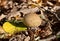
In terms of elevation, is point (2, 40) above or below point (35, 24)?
below

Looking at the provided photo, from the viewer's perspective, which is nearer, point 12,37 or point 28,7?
point 12,37

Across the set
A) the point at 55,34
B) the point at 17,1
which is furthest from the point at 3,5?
the point at 55,34

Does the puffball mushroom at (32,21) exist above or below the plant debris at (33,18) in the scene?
above

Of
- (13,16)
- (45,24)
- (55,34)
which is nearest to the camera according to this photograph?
(55,34)

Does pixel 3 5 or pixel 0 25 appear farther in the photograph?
pixel 3 5

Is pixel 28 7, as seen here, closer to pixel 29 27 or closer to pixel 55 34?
pixel 29 27

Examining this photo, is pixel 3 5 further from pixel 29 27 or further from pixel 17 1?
pixel 29 27

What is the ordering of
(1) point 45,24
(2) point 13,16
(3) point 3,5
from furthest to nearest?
1. (3) point 3,5
2. (2) point 13,16
3. (1) point 45,24

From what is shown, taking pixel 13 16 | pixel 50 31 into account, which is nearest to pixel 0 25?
pixel 13 16

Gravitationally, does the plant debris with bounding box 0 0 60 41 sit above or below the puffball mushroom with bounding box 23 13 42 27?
below
